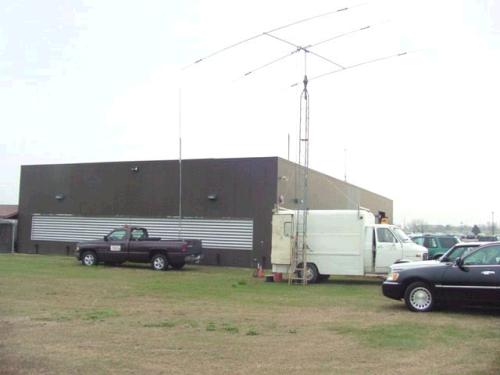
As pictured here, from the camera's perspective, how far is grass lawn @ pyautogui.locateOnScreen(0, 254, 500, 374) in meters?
7.82

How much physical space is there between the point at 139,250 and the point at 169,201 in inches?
206

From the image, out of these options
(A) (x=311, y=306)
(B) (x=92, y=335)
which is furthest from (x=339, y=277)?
(B) (x=92, y=335)

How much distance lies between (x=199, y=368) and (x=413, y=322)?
17.3ft

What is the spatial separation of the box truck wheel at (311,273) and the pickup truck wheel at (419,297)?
7.69m

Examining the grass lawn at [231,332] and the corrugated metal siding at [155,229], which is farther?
the corrugated metal siding at [155,229]

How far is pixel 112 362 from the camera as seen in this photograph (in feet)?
25.8

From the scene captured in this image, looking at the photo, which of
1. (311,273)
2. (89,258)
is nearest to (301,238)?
(311,273)

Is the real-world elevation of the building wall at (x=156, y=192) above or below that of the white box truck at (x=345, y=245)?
above

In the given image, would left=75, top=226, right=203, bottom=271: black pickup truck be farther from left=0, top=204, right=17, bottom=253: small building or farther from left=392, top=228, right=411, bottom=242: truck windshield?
left=0, top=204, right=17, bottom=253: small building

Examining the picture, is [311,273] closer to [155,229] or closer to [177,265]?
[177,265]

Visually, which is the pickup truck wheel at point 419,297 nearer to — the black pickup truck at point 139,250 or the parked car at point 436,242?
the parked car at point 436,242

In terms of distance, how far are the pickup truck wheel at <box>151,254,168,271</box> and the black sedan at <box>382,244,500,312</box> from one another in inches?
522

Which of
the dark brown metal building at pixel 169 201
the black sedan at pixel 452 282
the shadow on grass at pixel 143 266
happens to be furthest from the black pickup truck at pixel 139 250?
the black sedan at pixel 452 282

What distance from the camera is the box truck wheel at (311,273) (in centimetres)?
2056
